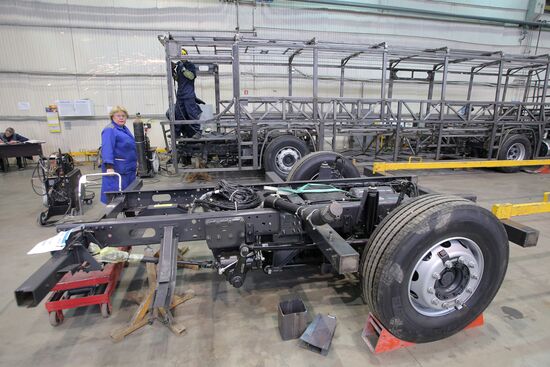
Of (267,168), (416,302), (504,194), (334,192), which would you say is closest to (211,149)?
(267,168)

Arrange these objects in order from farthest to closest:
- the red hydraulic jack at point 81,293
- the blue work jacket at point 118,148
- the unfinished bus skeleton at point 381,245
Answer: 1. the blue work jacket at point 118,148
2. the red hydraulic jack at point 81,293
3. the unfinished bus skeleton at point 381,245

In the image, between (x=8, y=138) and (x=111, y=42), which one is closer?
(x=8, y=138)

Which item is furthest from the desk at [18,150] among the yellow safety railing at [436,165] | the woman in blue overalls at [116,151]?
the yellow safety railing at [436,165]

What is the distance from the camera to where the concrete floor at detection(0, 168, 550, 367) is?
1.99 m

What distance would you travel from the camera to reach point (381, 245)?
6.01ft

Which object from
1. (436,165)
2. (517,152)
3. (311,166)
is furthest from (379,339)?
(517,152)

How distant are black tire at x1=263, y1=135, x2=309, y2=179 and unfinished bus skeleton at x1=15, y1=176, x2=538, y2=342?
13.9 feet

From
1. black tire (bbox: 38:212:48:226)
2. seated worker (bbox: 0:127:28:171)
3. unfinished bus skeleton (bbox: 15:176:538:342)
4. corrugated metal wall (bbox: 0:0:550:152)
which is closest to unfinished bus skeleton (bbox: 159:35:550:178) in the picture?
corrugated metal wall (bbox: 0:0:550:152)

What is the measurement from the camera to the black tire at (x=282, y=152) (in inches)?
261

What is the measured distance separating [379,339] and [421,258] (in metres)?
0.63

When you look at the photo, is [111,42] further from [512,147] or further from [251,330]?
[512,147]

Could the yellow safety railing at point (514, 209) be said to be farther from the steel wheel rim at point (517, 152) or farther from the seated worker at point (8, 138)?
the seated worker at point (8, 138)

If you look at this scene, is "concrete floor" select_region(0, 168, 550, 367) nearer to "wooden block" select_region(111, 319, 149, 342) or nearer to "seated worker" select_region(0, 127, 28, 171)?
"wooden block" select_region(111, 319, 149, 342)

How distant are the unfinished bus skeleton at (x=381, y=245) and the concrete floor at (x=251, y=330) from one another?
1.00 feet
